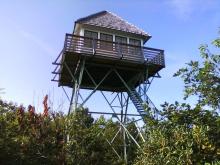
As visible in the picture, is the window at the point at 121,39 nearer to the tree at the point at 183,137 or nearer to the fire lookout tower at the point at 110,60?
the fire lookout tower at the point at 110,60

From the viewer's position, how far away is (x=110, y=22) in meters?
25.0

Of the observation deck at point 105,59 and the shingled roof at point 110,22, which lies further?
the shingled roof at point 110,22

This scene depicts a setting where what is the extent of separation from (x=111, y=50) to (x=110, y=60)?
677 mm

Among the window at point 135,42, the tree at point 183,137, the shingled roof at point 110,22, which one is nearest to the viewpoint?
the tree at point 183,137

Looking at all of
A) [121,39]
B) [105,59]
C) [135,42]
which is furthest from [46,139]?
[135,42]

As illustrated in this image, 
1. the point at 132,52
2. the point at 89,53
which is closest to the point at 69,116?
the point at 89,53

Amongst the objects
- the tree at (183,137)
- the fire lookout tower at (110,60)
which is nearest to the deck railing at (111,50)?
the fire lookout tower at (110,60)

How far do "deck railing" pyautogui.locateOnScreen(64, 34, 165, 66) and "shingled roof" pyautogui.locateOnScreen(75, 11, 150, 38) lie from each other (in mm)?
1616

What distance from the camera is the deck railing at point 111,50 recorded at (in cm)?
2208

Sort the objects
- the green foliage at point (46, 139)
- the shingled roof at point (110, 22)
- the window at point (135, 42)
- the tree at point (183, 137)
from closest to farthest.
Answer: the tree at point (183, 137) → the green foliage at point (46, 139) → the shingled roof at point (110, 22) → the window at point (135, 42)

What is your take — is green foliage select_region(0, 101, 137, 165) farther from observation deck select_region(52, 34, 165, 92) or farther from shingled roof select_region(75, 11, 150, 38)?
shingled roof select_region(75, 11, 150, 38)

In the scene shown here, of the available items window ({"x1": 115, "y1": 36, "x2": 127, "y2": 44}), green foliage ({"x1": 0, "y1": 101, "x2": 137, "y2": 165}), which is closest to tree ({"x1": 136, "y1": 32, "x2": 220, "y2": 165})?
green foliage ({"x1": 0, "y1": 101, "x2": 137, "y2": 165})

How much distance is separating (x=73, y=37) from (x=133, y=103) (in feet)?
17.9

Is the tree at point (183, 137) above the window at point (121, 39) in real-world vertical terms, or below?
below
